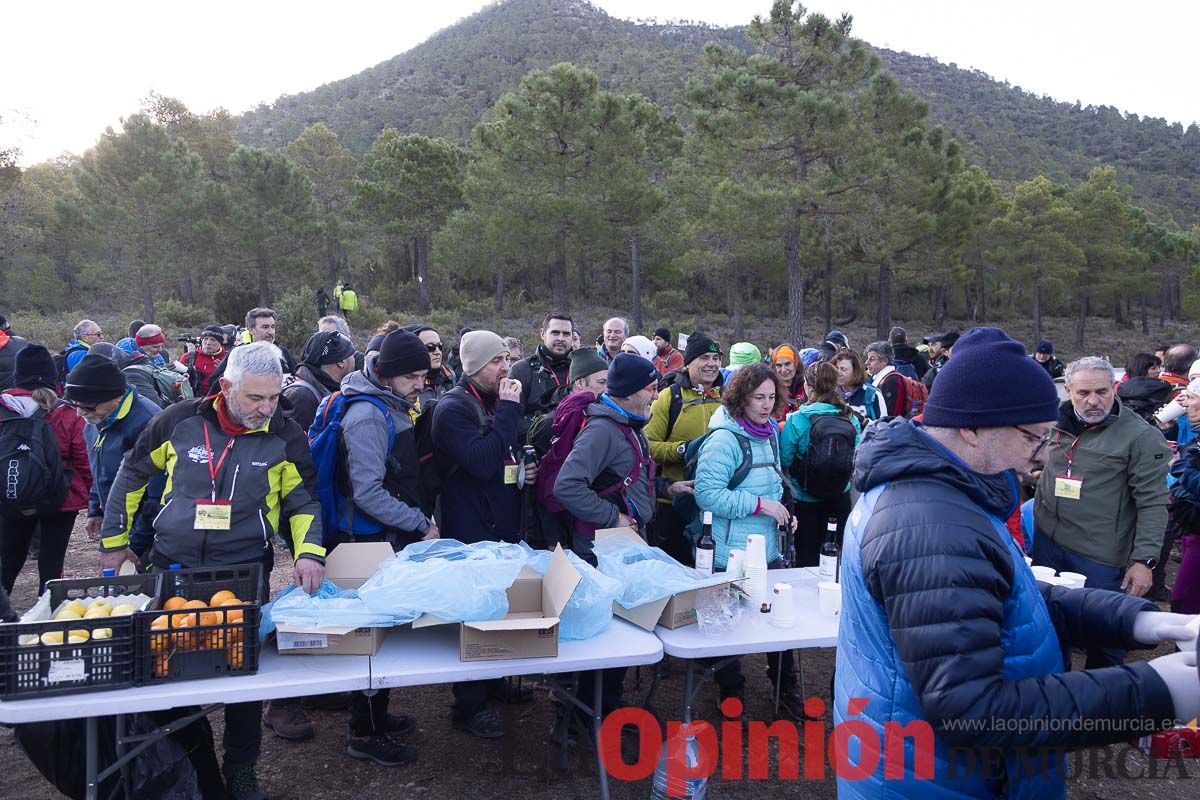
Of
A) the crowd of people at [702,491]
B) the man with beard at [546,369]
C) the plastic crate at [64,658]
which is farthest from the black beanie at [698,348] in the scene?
the plastic crate at [64,658]

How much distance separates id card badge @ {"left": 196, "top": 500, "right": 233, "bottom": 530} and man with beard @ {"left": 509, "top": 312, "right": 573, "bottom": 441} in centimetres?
242

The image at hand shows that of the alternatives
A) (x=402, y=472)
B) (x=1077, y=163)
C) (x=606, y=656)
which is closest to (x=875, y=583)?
(x=606, y=656)

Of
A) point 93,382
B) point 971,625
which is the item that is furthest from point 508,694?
point 971,625

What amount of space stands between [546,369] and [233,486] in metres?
2.78

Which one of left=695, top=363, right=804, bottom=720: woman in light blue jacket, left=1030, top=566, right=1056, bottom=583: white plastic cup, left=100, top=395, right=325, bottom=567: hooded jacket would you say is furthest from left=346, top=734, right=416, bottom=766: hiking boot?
left=1030, top=566, right=1056, bottom=583: white plastic cup

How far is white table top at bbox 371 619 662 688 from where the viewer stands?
2389 millimetres

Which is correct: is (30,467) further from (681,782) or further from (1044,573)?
(1044,573)

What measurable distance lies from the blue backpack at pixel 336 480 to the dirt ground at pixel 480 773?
979 mm

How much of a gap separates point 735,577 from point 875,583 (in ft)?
4.55

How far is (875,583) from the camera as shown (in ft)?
4.64

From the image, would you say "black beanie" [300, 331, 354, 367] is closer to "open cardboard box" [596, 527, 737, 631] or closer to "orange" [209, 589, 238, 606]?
"orange" [209, 589, 238, 606]

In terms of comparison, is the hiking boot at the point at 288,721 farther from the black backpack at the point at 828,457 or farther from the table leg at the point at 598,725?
the black backpack at the point at 828,457

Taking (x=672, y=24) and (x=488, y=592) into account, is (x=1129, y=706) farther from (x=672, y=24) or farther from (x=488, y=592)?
(x=672, y=24)

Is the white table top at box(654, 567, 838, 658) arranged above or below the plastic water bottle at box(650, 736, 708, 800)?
above
